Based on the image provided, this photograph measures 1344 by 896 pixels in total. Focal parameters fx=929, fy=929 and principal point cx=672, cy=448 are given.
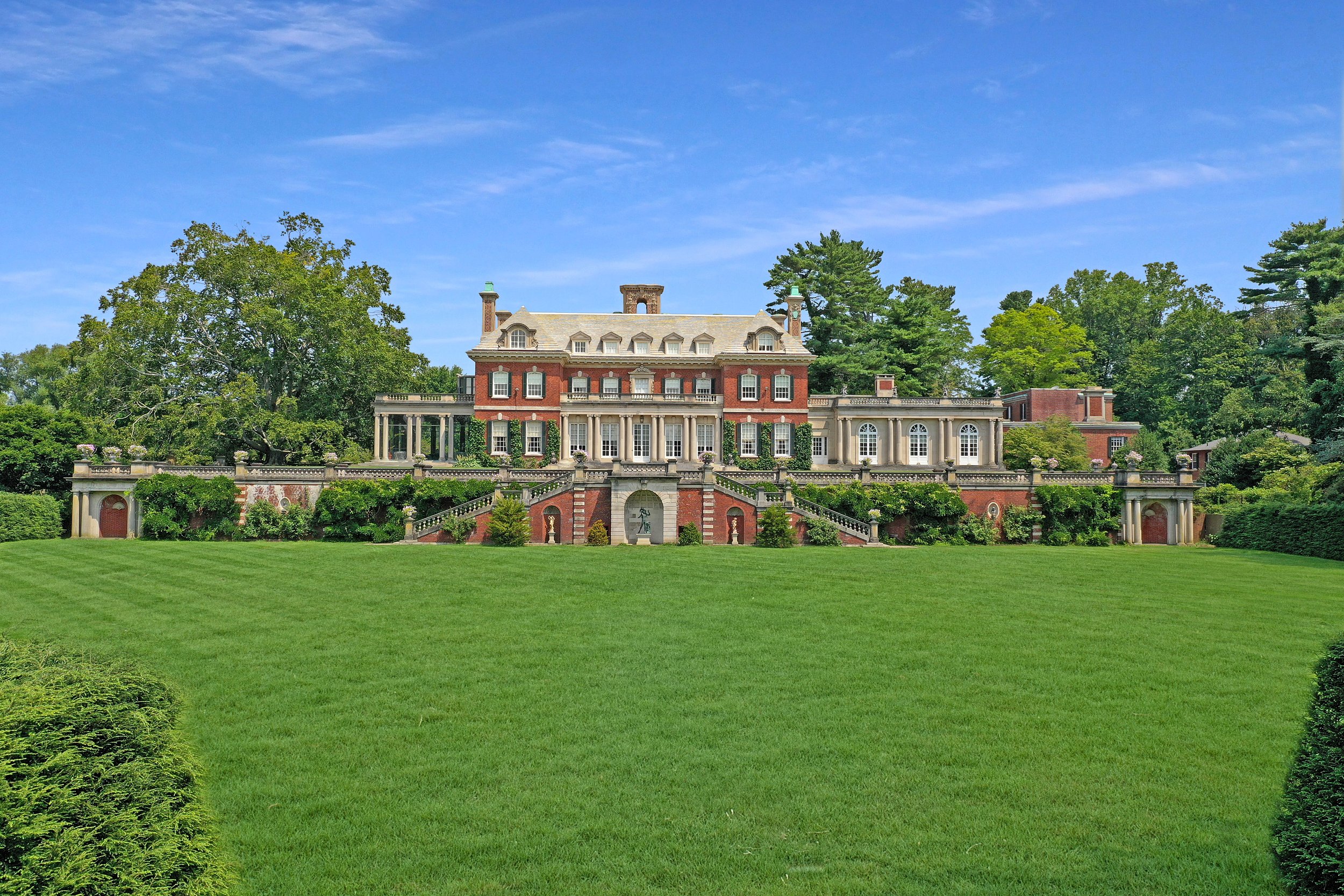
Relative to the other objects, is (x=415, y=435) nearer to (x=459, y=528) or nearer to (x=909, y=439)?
(x=459, y=528)

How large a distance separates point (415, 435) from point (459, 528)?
18666 millimetres

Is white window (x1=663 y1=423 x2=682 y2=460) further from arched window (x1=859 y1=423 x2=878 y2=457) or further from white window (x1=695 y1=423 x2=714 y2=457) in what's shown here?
arched window (x1=859 y1=423 x2=878 y2=457)

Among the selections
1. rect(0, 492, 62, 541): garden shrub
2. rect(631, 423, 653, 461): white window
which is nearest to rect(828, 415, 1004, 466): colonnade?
rect(631, 423, 653, 461): white window

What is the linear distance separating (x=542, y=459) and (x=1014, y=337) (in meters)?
38.5

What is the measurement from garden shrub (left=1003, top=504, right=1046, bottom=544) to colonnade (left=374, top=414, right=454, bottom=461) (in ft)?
101

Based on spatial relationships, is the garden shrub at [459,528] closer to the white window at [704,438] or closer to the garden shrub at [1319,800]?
the white window at [704,438]

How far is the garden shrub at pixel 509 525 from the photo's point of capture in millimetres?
35938

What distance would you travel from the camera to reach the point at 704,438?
5372cm

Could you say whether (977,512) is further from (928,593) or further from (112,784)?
(112,784)

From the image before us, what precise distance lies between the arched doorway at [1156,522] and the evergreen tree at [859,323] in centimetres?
2081

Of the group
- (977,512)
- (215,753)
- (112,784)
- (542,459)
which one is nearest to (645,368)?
(542,459)

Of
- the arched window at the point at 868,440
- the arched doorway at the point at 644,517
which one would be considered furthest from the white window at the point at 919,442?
the arched doorway at the point at 644,517

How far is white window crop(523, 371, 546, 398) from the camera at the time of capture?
52844mm

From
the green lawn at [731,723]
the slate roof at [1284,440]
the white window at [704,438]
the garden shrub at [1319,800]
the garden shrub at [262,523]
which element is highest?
the white window at [704,438]
